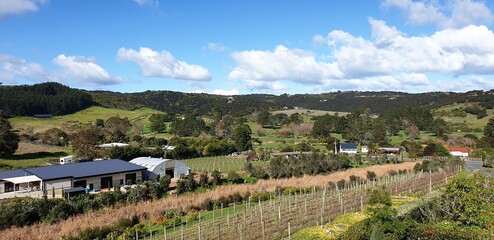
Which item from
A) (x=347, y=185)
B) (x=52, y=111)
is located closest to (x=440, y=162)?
(x=347, y=185)

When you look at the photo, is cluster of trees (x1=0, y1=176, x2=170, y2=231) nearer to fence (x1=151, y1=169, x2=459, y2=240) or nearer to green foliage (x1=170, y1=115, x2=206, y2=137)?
fence (x1=151, y1=169, x2=459, y2=240)

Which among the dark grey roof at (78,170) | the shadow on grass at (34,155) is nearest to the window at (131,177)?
the dark grey roof at (78,170)

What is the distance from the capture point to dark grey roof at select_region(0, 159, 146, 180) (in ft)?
108

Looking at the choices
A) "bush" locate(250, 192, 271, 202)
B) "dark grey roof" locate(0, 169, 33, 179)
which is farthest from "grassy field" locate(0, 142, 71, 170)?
"bush" locate(250, 192, 271, 202)

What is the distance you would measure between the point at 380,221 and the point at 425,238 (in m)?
1.98

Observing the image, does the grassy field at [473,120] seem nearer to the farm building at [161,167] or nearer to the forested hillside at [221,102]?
the forested hillside at [221,102]

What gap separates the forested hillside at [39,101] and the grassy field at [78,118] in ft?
11.3

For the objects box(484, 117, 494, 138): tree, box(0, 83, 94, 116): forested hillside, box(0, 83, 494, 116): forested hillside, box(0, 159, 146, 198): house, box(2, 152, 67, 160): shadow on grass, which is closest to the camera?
box(0, 159, 146, 198): house

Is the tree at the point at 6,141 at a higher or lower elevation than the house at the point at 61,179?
higher

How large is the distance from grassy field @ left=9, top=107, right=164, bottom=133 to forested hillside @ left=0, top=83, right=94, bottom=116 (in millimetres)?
3447

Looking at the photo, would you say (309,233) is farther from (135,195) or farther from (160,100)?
(160,100)

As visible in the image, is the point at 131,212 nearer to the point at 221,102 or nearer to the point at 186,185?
the point at 186,185

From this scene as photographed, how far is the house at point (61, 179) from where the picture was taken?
31.8 meters

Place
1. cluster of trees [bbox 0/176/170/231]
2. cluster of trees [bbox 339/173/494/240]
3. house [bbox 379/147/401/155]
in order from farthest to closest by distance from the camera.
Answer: house [bbox 379/147/401/155] → cluster of trees [bbox 0/176/170/231] → cluster of trees [bbox 339/173/494/240]
